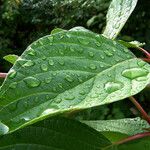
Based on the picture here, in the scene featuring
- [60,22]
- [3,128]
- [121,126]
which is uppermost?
[3,128]

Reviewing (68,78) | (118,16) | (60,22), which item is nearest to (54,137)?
(68,78)

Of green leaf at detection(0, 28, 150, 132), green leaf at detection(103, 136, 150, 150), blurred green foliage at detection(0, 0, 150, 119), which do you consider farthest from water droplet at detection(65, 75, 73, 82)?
blurred green foliage at detection(0, 0, 150, 119)

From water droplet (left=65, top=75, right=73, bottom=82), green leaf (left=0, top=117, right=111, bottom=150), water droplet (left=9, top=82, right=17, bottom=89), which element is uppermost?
water droplet (left=9, top=82, right=17, bottom=89)

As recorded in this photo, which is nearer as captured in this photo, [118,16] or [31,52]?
[31,52]

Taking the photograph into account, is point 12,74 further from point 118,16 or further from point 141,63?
point 118,16

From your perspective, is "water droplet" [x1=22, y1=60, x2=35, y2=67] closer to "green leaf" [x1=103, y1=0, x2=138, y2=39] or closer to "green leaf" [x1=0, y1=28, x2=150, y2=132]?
"green leaf" [x1=0, y1=28, x2=150, y2=132]

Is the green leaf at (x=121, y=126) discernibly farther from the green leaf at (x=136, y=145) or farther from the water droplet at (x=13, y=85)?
the water droplet at (x=13, y=85)
